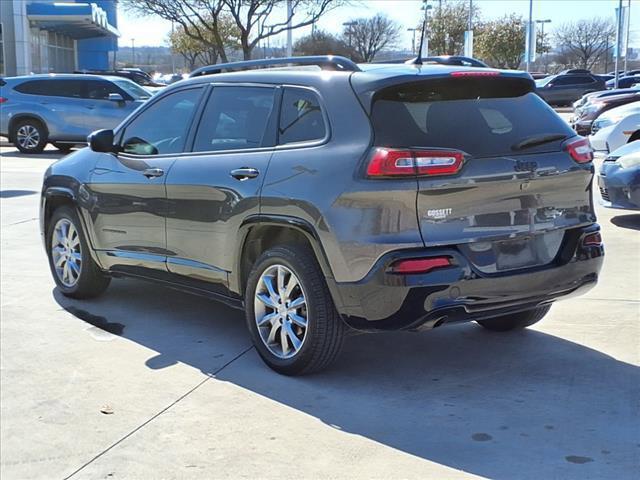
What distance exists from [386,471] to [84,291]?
373 centimetres

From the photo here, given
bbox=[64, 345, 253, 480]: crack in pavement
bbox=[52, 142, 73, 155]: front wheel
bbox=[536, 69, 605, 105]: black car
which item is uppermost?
bbox=[536, 69, 605, 105]: black car

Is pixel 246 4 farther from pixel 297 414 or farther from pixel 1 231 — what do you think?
pixel 297 414

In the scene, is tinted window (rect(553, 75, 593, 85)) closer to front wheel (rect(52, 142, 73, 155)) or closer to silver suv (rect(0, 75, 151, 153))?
silver suv (rect(0, 75, 151, 153))

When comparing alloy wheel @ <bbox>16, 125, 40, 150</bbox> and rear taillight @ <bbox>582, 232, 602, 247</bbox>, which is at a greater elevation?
alloy wheel @ <bbox>16, 125, 40, 150</bbox>

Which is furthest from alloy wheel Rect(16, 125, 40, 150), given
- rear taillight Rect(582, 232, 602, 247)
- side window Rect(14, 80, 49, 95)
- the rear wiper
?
rear taillight Rect(582, 232, 602, 247)

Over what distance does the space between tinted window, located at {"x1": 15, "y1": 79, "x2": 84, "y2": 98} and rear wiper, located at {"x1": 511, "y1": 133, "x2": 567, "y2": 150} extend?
1606 cm

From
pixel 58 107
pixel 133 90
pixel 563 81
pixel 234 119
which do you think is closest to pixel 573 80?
pixel 563 81

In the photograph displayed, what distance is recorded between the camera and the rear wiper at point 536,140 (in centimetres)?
454

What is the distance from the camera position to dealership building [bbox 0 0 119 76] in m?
42.3

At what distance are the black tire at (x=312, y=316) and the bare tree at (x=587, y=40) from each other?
76.8m

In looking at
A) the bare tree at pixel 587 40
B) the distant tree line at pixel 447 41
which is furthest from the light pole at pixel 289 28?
the bare tree at pixel 587 40

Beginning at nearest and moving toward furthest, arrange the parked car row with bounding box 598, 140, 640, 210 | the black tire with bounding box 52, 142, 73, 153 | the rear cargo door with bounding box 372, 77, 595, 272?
the rear cargo door with bounding box 372, 77, 595, 272, the parked car row with bounding box 598, 140, 640, 210, the black tire with bounding box 52, 142, 73, 153

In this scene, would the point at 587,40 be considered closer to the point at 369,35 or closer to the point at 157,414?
the point at 369,35

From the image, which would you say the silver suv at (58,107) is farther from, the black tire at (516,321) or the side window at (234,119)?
the black tire at (516,321)
